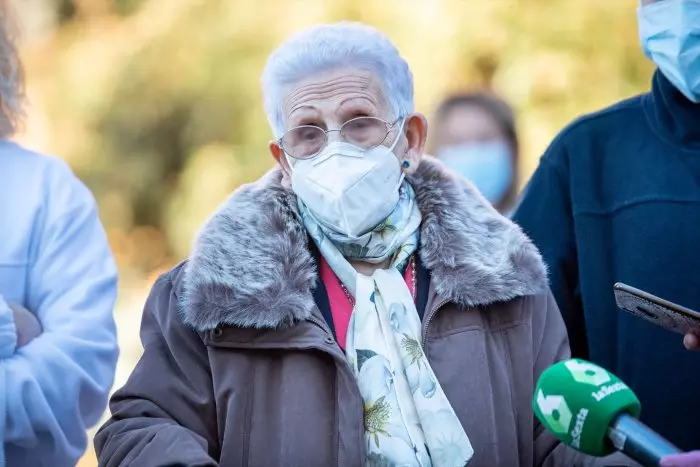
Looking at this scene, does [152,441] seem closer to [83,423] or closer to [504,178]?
[83,423]

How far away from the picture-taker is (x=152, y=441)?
2799mm

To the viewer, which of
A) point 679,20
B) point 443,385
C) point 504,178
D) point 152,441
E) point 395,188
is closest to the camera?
point 152,441

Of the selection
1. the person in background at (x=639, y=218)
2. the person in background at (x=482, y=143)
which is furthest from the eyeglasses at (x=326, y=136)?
the person in background at (x=482, y=143)

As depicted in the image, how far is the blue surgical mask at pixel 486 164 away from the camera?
5.75m

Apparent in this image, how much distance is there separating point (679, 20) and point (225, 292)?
74.7 inches

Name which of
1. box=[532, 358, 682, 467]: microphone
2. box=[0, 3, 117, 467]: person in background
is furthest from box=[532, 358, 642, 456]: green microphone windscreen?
box=[0, 3, 117, 467]: person in background

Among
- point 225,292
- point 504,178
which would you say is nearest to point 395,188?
point 225,292

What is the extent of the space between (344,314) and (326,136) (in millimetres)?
544

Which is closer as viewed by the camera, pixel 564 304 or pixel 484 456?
pixel 484 456

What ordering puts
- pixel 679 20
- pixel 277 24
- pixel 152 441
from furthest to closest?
pixel 277 24 → pixel 679 20 → pixel 152 441

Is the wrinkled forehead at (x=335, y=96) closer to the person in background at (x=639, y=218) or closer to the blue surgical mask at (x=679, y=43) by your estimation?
the person in background at (x=639, y=218)

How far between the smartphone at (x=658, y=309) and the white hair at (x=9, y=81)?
7.15ft

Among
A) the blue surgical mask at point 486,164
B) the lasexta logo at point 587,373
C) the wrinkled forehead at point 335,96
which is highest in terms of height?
the wrinkled forehead at point 335,96

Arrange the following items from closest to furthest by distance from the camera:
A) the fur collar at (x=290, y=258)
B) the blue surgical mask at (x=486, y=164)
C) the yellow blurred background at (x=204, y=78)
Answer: the fur collar at (x=290, y=258) → the blue surgical mask at (x=486, y=164) → the yellow blurred background at (x=204, y=78)
